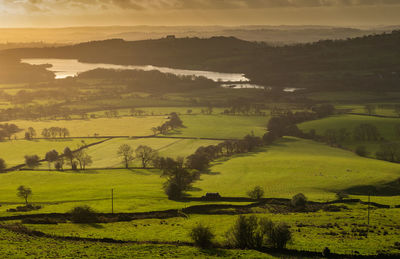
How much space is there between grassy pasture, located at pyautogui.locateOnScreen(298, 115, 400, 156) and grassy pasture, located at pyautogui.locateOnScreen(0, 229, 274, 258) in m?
102

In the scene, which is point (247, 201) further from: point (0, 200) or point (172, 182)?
point (0, 200)

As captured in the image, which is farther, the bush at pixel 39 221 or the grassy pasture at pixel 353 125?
the grassy pasture at pixel 353 125

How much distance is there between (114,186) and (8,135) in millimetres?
79459

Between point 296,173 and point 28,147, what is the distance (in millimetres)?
86975

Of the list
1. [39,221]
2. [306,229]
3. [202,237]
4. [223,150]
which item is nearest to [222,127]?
[223,150]

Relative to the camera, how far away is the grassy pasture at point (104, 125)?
17100 cm

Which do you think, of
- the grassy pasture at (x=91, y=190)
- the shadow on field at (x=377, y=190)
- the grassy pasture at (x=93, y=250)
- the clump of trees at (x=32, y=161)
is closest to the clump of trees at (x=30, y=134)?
the clump of trees at (x=32, y=161)

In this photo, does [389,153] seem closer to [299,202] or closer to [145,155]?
[299,202]

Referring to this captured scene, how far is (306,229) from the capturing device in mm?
72062

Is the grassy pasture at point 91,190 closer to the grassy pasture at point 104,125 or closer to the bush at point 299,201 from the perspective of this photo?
the bush at point 299,201

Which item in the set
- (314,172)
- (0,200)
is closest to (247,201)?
(314,172)

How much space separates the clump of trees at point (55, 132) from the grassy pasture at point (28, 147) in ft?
21.9

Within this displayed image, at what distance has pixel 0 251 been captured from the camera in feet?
188

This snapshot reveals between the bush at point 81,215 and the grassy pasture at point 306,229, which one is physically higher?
the bush at point 81,215
